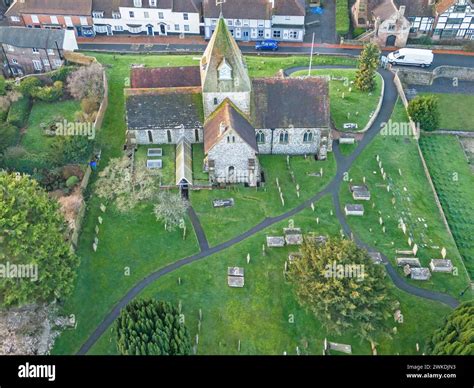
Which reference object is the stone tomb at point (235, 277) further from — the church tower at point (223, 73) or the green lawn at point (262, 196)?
the church tower at point (223, 73)

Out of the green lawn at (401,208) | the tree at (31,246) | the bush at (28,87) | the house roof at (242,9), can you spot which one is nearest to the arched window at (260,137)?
the green lawn at (401,208)

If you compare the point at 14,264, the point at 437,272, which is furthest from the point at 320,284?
the point at 14,264

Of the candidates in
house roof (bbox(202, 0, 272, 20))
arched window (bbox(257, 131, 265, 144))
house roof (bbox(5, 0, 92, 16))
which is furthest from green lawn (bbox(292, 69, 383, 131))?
house roof (bbox(5, 0, 92, 16))

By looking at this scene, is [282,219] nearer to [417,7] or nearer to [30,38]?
[30,38]

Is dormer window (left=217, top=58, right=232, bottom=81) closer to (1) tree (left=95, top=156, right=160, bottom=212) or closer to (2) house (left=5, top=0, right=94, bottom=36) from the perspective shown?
(1) tree (left=95, top=156, right=160, bottom=212)

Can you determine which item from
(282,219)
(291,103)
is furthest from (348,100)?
(282,219)
